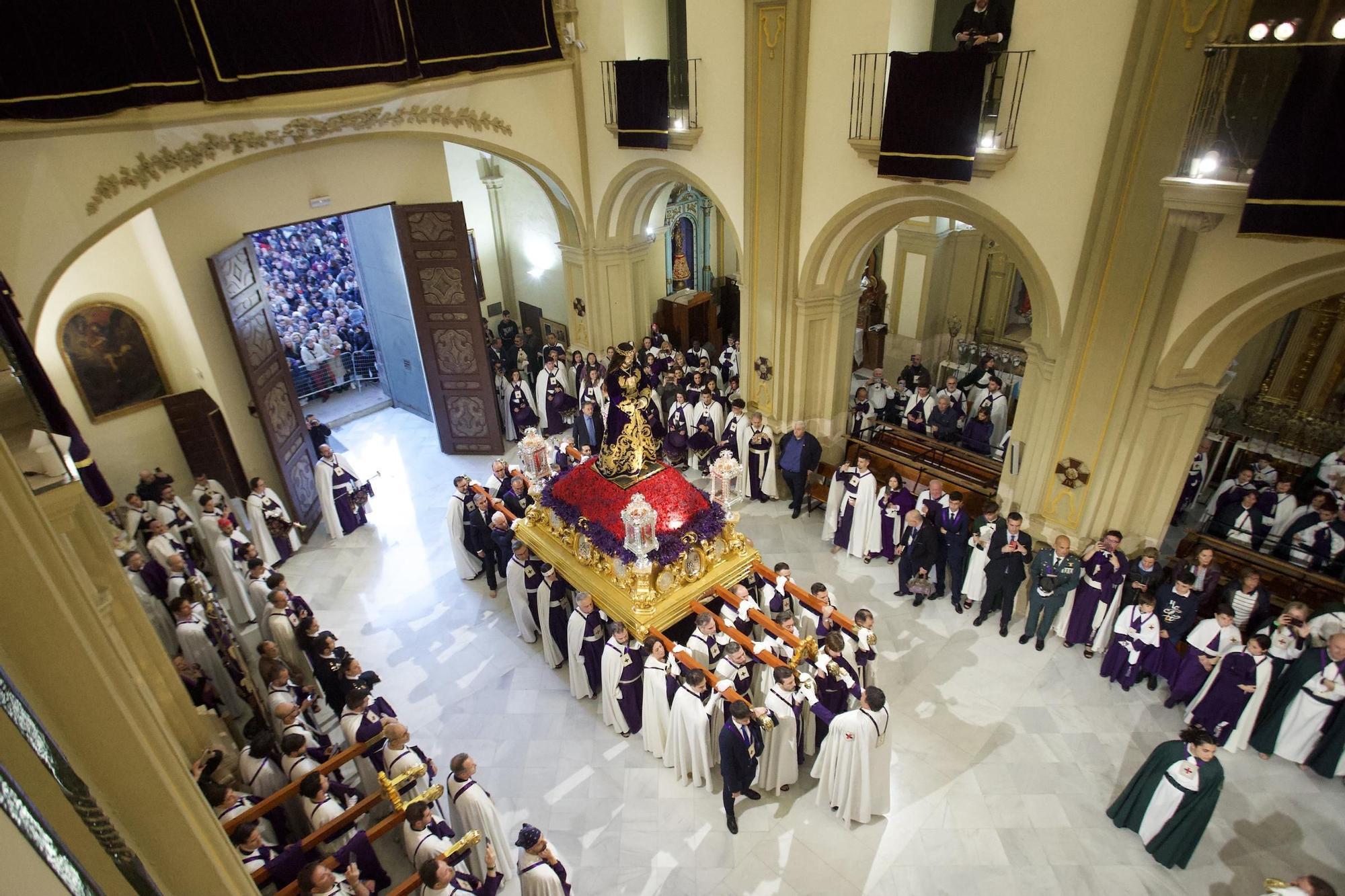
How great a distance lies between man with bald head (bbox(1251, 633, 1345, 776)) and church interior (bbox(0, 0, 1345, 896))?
0.04 m

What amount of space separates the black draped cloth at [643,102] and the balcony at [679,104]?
7.0 inches

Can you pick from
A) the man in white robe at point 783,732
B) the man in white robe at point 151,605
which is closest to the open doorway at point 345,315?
the man in white robe at point 151,605

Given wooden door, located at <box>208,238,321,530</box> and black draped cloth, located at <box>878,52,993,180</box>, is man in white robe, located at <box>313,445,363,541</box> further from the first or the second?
black draped cloth, located at <box>878,52,993,180</box>

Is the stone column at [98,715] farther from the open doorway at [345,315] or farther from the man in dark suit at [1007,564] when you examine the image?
the open doorway at [345,315]

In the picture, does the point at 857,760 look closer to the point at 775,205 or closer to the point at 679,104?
the point at 775,205

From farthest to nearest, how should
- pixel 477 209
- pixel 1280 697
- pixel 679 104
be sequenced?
pixel 477 209
pixel 679 104
pixel 1280 697

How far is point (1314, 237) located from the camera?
18.8ft

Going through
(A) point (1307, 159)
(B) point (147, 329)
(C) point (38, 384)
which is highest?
(A) point (1307, 159)

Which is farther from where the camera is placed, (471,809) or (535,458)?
(535,458)

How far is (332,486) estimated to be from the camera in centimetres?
1078

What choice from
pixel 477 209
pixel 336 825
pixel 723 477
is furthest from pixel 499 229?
pixel 336 825

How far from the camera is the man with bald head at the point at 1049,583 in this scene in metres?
8.23

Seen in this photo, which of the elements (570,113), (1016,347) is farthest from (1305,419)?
(570,113)

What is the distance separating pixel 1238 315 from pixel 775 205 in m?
5.40
